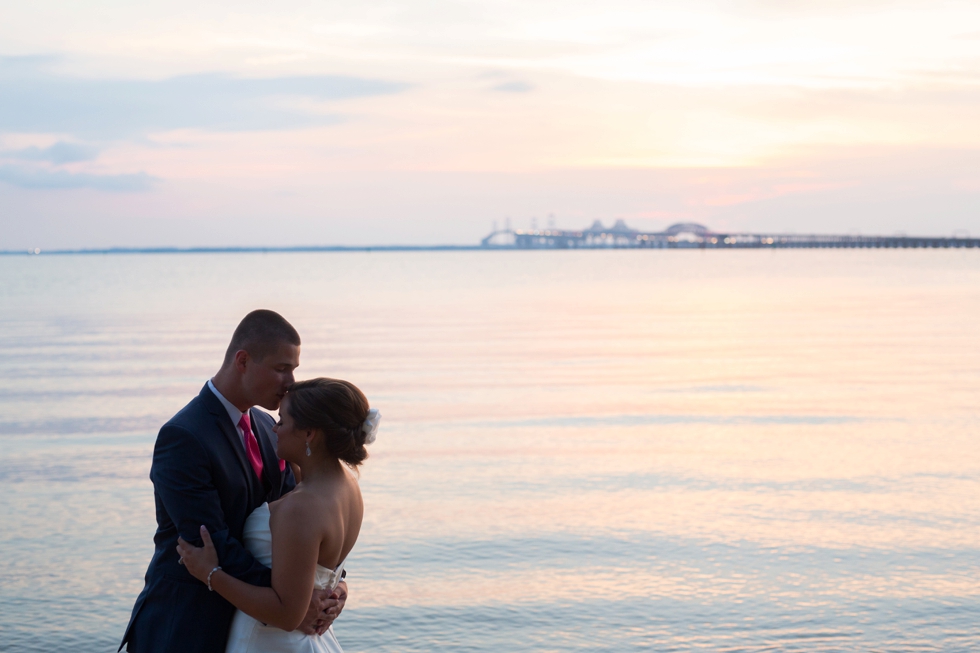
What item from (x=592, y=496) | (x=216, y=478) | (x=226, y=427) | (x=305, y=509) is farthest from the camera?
(x=592, y=496)

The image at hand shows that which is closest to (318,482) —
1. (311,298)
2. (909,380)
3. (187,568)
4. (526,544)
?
(187,568)

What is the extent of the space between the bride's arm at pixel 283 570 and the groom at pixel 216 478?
89mm

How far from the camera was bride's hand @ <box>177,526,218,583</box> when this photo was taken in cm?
367

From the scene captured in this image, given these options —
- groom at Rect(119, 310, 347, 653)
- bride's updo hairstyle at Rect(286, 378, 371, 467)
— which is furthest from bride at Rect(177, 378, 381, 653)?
groom at Rect(119, 310, 347, 653)

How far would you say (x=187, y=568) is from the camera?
3750mm

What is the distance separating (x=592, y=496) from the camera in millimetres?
11383

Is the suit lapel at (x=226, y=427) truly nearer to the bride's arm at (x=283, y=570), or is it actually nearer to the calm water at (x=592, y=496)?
the bride's arm at (x=283, y=570)

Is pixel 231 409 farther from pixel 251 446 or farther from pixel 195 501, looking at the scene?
pixel 195 501

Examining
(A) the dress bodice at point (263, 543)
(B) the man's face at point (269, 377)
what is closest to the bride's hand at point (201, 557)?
(A) the dress bodice at point (263, 543)

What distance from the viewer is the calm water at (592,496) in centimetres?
789

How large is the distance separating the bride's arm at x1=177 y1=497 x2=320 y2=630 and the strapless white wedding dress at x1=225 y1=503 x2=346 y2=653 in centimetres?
16

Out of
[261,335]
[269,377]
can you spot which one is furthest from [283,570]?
[261,335]

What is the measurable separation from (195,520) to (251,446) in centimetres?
47

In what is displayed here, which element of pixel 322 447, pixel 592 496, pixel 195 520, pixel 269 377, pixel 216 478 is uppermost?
pixel 269 377
